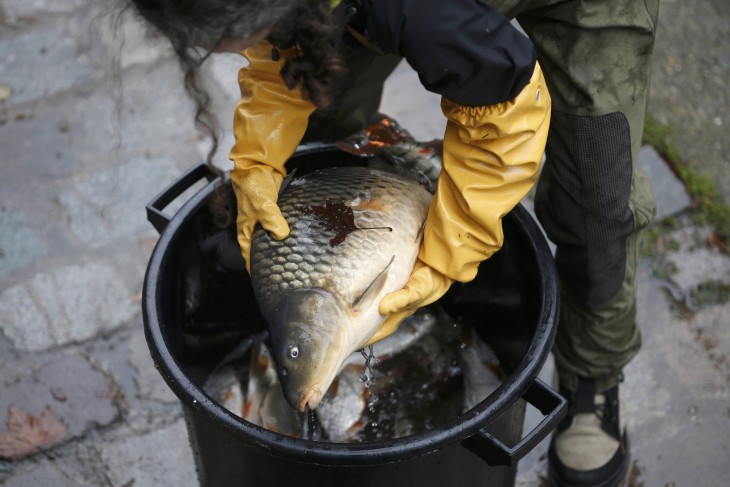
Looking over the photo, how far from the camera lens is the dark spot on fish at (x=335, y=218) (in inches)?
61.2

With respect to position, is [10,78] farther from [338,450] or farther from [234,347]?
[338,450]

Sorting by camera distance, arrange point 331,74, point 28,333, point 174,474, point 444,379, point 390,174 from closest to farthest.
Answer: point 331,74
point 390,174
point 444,379
point 174,474
point 28,333

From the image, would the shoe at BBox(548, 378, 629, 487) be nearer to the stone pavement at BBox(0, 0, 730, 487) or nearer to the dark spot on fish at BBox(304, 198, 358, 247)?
the stone pavement at BBox(0, 0, 730, 487)

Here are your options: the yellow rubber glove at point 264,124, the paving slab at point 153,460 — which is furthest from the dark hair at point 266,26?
the paving slab at point 153,460

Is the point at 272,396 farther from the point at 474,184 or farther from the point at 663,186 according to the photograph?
the point at 663,186

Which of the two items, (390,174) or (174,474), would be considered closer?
(390,174)

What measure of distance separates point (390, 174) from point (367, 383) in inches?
22.5

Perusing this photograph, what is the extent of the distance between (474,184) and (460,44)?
0.89 ft

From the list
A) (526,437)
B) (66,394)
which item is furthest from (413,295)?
(66,394)

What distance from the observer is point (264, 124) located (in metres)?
1.79

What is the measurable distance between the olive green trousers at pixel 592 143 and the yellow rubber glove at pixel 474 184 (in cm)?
22

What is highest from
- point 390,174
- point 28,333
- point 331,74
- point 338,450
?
point 331,74

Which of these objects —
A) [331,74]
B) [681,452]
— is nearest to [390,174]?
[331,74]

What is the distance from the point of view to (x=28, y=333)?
2494 mm
